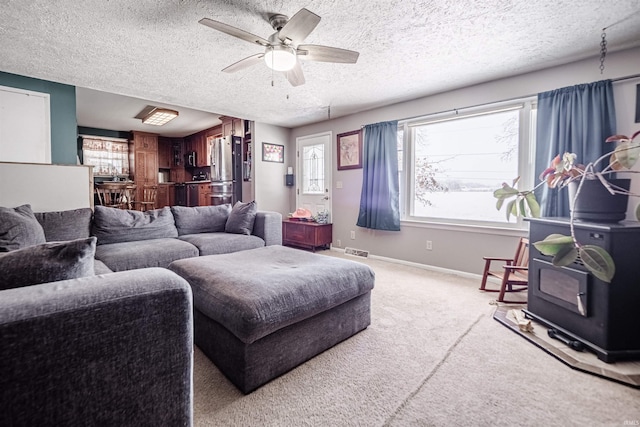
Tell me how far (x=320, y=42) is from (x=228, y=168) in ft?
12.4

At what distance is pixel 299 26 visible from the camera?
1.88 meters

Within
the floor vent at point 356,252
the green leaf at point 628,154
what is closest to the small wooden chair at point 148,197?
the floor vent at point 356,252

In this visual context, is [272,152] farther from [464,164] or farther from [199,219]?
[464,164]

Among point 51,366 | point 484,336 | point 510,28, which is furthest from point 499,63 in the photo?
point 51,366

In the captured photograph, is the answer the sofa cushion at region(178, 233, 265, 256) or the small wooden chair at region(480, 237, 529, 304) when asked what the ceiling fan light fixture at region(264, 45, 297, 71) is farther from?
the small wooden chair at region(480, 237, 529, 304)

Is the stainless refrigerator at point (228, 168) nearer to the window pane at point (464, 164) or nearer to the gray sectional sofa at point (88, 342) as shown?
the window pane at point (464, 164)

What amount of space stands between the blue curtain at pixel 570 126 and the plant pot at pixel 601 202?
2.48 ft

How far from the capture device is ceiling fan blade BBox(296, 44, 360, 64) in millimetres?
2131

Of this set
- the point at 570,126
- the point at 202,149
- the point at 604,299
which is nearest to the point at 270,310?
the point at 604,299

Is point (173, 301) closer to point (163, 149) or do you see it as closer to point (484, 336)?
point (484, 336)

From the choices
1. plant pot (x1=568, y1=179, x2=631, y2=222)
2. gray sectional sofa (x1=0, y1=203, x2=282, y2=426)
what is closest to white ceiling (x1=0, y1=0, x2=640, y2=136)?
plant pot (x1=568, y1=179, x2=631, y2=222)

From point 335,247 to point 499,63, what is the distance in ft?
11.2

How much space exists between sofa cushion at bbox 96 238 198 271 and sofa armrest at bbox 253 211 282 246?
870 mm

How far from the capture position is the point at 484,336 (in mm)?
2059
